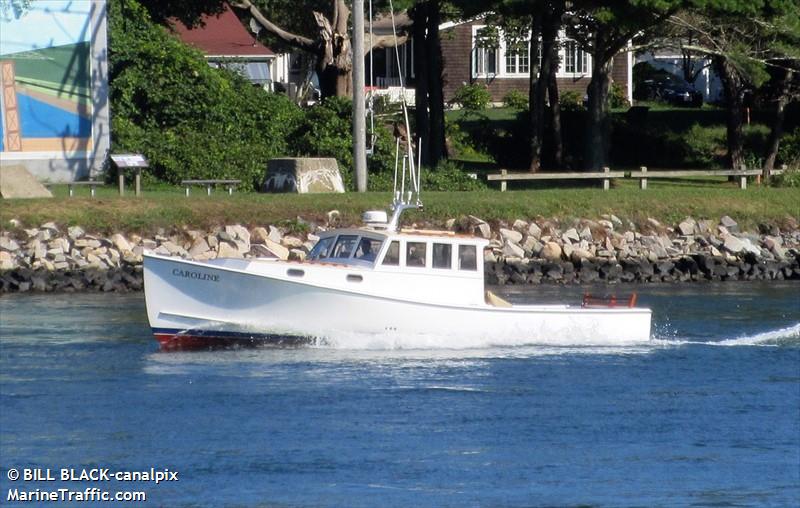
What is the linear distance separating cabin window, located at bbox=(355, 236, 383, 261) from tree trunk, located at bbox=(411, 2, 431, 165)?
20.5 m

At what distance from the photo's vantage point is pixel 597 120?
40.6m

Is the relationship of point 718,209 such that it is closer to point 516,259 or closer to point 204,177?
point 516,259

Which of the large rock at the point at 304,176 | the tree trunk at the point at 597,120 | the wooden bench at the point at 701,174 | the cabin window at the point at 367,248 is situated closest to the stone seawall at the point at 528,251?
the large rock at the point at 304,176

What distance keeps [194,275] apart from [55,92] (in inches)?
703

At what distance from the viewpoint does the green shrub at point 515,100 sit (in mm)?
57094

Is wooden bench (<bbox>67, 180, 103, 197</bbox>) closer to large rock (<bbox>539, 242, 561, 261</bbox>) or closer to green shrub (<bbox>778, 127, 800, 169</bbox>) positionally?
large rock (<bbox>539, 242, 561, 261</bbox>)

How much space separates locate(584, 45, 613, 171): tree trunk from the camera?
1588 inches

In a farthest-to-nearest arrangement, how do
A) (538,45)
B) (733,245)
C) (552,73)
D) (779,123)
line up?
(552,73), (538,45), (779,123), (733,245)

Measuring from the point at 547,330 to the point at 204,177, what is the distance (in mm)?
16928

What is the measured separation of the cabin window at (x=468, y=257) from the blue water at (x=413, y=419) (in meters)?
1.27

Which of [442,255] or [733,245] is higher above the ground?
[442,255]

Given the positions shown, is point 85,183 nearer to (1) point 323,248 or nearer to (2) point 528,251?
(2) point 528,251

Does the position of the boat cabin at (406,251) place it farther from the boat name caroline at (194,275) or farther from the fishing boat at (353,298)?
the boat name caroline at (194,275)

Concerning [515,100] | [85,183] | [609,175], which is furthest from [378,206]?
[515,100]
